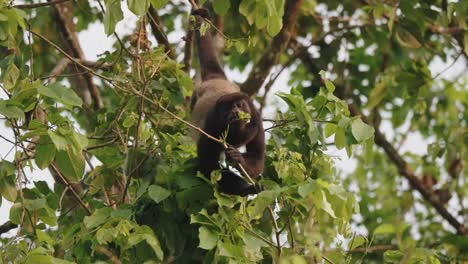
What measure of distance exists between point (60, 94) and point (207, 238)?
39.6 inches

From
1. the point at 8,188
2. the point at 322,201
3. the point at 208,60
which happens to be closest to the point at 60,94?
the point at 8,188

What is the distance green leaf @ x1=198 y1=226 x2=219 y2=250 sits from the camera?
4148 millimetres

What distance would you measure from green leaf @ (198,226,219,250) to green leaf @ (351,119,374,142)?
2.85 feet

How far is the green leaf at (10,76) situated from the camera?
4520 mm

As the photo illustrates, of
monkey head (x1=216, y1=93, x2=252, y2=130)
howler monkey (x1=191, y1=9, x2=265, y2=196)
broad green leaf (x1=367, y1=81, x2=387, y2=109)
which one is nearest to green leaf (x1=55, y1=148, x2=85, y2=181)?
howler monkey (x1=191, y1=9, x2=265, y2=196)

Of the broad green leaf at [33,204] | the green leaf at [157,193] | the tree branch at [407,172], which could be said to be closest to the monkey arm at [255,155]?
the green leaf at [157,193]

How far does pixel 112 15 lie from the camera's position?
4.04 m

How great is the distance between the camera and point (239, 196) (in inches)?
189

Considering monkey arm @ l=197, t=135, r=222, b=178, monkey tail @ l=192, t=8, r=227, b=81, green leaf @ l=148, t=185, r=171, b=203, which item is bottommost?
green leaf @ l=148, t=185, r=171, b=203

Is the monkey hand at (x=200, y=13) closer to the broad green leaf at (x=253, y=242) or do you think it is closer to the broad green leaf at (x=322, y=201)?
A: the broad green leaf at (x=253, y=242)

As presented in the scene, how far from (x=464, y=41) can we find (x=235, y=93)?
7.86 feet

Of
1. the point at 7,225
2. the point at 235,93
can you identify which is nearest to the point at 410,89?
the point at 235,93

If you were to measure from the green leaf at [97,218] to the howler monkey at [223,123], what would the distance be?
2.12ft

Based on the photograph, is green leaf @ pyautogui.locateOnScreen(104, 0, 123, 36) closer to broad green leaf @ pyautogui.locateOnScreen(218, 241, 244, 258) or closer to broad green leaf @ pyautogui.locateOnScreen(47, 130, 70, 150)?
broad green leaf @ pyautogui.locateOnScreen(47, 130, 70, 150)
